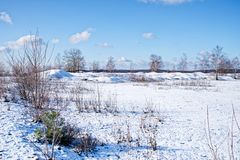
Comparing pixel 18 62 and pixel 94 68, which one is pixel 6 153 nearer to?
pixel 18 62

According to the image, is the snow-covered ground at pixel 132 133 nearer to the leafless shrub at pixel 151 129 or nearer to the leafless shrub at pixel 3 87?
the leafless shrub at pixel 151 129

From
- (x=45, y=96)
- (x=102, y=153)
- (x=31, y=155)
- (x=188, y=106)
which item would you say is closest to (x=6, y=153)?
(x=31, y=155)

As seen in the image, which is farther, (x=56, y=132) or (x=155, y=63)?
(x=155, y=63)

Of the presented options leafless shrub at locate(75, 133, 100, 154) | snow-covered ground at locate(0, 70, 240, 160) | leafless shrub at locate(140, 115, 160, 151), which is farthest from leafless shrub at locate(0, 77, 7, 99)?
leafless shrub at locate(140, 115, 160, 151)

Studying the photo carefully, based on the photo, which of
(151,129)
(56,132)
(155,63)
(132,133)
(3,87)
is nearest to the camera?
(56,132)

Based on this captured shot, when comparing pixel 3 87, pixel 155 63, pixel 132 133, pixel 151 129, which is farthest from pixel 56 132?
pixel 155 63

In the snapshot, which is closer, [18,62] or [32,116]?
[32,116]

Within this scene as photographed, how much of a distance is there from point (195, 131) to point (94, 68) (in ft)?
249

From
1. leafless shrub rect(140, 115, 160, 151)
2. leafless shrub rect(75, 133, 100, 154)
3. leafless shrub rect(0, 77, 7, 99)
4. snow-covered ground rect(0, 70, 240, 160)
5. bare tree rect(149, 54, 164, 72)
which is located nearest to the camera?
snow-covered ground rect(0, 70, 240, 160)

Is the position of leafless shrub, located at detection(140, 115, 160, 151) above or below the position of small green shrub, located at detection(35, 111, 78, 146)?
below

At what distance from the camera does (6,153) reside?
16.9 ft

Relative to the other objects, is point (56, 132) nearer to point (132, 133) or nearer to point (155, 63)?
point (132, 133)

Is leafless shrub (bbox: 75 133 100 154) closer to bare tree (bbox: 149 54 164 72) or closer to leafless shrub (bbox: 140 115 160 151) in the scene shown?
leafless shrub (bbox: 140 115 160 151)

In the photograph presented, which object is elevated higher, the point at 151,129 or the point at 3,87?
the point at 3,87
